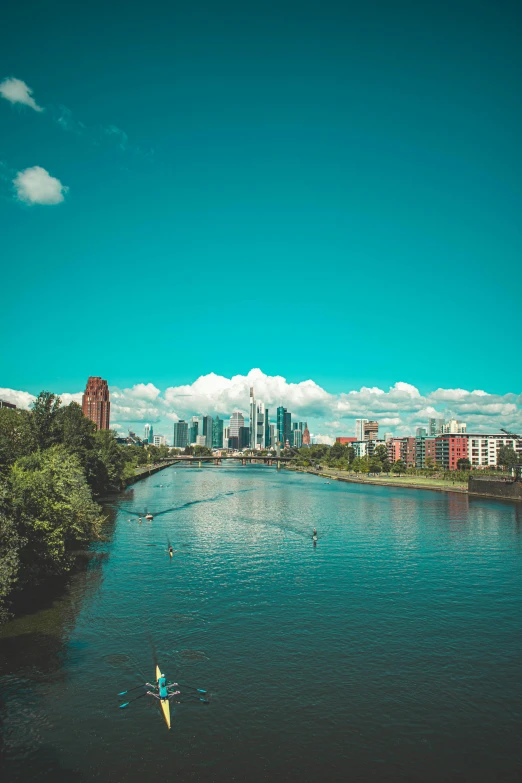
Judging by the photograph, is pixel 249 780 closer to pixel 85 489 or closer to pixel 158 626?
pixel 158 626

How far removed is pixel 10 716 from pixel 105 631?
985cm

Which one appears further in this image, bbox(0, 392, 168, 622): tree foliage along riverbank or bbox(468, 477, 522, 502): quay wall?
bbox(468, 477, 522, 502): quay wall

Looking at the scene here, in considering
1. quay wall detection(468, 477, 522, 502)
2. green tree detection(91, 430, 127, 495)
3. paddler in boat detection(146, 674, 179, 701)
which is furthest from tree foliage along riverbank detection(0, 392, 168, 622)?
quay wall detection(468, 477, 522, 502)

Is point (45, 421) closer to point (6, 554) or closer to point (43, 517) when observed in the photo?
point (43, 517)

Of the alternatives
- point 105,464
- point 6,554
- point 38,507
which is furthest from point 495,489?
point 6,554

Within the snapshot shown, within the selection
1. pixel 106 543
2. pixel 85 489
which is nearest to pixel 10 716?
pixel 85 489

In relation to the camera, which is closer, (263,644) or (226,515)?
(263,644)

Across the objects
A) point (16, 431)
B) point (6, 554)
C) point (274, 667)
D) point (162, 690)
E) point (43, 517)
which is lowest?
point (274, 667)

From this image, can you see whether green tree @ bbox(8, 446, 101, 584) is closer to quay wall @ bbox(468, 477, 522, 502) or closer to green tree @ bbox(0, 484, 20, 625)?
green tree @ bbox(0, 484, 20, 625)

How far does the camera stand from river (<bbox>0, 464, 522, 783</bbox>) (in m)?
20.8

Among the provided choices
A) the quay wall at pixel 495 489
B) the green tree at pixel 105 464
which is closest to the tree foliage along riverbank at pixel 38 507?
the green tree at pixel 105 464

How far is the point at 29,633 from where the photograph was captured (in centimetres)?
3181

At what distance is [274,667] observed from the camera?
28.2m

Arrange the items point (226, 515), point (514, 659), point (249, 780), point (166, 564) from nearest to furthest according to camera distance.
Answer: point (249, 780)
point (514, 659)
point (166, 564)
point (226, 515)
